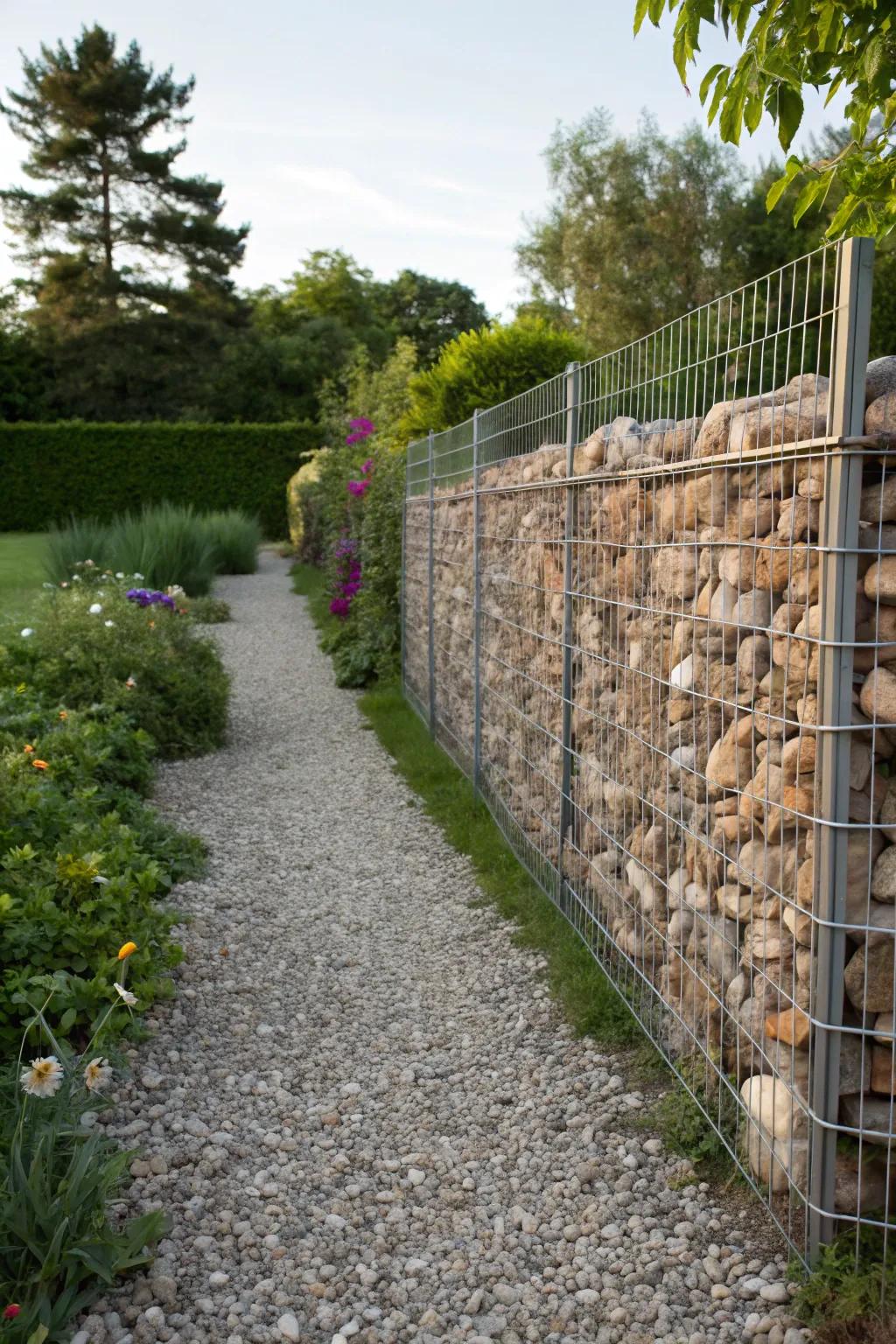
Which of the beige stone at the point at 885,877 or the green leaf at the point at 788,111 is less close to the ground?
the green leaf at the point at 788,111

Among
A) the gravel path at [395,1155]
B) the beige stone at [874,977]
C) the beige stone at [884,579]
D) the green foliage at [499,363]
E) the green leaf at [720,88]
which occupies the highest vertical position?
the green foliage at [499,363]

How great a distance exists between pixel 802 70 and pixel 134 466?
22.2 m

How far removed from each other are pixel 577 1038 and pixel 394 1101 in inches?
24.7

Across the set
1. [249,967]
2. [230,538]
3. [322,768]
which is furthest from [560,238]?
[249,967]

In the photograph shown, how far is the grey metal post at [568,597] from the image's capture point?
3809 mm

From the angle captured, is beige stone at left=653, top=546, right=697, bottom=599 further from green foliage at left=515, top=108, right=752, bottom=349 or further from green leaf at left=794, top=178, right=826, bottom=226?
green foliage at left=515, top=108, right=752, bottom=349

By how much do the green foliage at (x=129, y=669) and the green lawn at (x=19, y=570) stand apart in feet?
7.21

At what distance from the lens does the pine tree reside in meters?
30.9

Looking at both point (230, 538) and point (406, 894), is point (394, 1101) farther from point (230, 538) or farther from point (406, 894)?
point (230, 538)

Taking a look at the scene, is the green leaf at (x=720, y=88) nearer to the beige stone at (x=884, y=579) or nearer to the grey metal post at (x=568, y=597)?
the grey metal post at (x=568, y=597)

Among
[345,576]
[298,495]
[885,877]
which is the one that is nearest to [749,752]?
[885,877]

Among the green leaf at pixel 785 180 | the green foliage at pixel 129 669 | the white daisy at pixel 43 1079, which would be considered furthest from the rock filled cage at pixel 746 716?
the green foliage at pixel 129 669

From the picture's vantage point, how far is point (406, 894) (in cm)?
484

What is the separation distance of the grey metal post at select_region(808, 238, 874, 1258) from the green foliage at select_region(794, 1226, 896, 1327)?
0.25 meters
